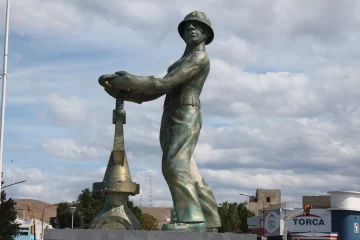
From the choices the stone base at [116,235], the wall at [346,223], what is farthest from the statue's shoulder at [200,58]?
the wall at [346,223]

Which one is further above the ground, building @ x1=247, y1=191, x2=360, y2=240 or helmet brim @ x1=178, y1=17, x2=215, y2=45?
helmet brim @ x1=178, y1=17, x2=215, y2=45

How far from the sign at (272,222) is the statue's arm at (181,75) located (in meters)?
42.1

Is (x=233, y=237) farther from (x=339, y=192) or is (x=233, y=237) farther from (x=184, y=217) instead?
(x=339, y=192)

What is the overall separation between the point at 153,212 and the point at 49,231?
115945 mm

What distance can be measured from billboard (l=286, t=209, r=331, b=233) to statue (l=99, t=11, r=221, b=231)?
3698 cm

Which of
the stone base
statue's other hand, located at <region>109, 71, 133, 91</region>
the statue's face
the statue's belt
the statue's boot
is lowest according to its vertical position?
the stone base

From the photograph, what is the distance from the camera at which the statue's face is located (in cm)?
1072

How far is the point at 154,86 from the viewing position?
10156mm

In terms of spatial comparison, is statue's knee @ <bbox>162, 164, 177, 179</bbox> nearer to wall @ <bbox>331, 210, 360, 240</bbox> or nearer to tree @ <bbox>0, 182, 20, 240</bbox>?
tree @ <bbox>0, 182, 20, 240</bbox>

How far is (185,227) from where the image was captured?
9758 mm

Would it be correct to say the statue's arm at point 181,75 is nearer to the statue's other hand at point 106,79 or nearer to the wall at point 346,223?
the statue's other hand at point 106,79

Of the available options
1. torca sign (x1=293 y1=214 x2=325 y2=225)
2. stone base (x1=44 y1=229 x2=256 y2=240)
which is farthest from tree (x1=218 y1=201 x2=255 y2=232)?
stone base (x1=44 y1=229 x2=256 y2=240)

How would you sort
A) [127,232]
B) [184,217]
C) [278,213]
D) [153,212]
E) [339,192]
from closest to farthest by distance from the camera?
[127,232] < [184,217] < [339,192] < [278,213] < [153,212]

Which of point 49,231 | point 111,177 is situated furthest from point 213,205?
point 49,231
